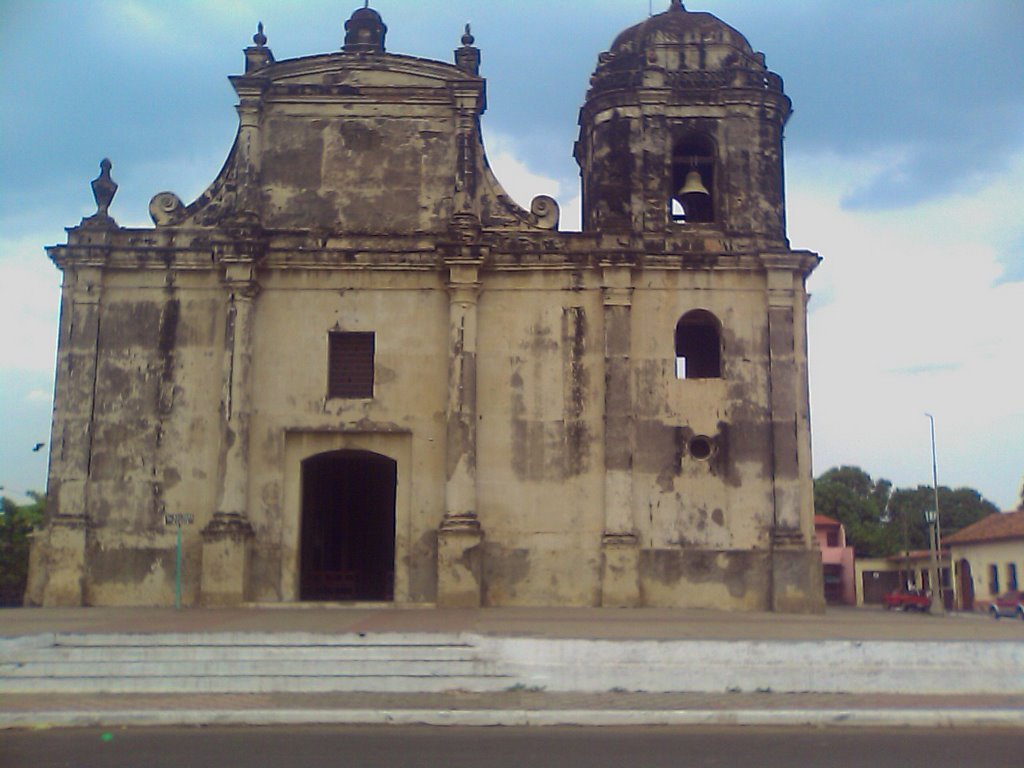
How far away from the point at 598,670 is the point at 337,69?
1311 centimetres

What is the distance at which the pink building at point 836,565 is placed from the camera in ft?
169

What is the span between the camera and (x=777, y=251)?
19750 mm

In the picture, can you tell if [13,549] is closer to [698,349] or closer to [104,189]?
[104,189]

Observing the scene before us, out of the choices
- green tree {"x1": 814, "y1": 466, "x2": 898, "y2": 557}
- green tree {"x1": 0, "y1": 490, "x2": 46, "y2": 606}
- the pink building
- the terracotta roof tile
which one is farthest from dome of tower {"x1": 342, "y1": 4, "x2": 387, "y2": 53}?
green tree {"x1": 814, "y1": 466, "x2": 898, "y2": 557}

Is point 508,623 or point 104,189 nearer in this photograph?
point 508,623

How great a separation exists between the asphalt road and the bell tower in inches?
471

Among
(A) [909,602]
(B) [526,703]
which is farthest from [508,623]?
(A) [909,602]

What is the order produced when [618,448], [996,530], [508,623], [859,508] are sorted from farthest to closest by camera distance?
[859,508] < [996,530] < [618,448] < [508,623]

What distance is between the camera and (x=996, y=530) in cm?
4206

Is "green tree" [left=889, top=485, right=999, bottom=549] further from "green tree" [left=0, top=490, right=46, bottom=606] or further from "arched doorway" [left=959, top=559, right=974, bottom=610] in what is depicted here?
"green tree" [left=0, top=490, right=46, bottom=606]

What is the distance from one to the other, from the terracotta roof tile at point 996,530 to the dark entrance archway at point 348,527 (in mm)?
26602

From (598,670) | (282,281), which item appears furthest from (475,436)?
(598,670)

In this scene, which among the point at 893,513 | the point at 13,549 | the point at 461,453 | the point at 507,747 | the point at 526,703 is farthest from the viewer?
the point at 893,513

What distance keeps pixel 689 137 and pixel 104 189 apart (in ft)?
35.3
